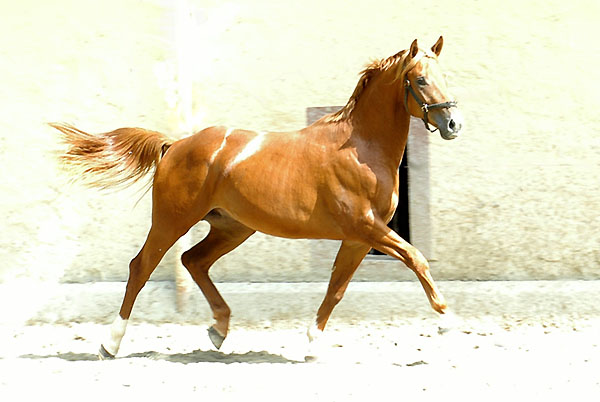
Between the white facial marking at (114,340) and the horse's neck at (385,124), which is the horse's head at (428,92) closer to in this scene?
the horse's neck at (385,124)

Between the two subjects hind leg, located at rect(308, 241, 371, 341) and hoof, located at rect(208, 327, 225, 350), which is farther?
hoof, located at rect(208, 327, 225, 350)

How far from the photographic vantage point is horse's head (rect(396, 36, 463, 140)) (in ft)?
12.3

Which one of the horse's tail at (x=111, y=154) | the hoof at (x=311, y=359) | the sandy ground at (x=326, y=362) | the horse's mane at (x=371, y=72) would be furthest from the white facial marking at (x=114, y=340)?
the horse's mane at (x=371, y=72)

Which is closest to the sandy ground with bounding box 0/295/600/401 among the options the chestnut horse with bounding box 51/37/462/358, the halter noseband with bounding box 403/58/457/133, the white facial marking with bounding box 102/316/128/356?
the white facial marking with bounding box 102/316/128/356

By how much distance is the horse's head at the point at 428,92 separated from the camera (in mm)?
3738

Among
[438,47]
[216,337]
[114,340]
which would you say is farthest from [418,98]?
[114,340]

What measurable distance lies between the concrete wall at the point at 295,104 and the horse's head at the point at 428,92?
1435 millimetres

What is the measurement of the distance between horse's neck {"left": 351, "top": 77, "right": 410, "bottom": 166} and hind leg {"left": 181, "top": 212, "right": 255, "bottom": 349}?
1090 mm

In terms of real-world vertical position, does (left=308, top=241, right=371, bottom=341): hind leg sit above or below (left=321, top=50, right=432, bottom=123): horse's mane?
below

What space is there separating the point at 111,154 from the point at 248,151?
98 cm

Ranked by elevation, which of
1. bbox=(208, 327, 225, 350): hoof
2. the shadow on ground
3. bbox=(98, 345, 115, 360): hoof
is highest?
bbox=(208, 327, 225, 350): hoof

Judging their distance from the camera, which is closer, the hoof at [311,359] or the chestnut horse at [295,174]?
the chestnut horse at [295,174]

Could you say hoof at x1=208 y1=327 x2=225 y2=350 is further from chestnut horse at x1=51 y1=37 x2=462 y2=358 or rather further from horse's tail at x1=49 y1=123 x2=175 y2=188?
horse's tail at x1=49 y1=123 x2=175 y2=188

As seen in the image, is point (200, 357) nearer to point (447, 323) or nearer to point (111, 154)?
point (111, 154)
